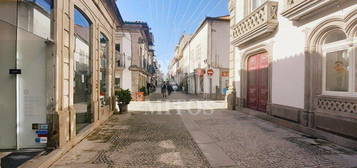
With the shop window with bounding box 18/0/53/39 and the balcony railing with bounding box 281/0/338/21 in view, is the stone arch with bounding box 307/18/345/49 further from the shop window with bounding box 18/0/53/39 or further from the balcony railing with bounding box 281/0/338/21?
the shop window with bounding box 18/0/53/39

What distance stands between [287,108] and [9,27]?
26.1 feet

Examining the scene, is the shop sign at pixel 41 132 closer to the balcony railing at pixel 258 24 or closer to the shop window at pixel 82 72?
the shop window at pixel 82 72

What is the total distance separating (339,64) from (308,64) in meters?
0.75

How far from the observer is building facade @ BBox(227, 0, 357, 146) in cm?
463

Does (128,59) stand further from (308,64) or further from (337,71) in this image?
(337,71)

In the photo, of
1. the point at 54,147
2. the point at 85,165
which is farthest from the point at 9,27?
the point at 85,165

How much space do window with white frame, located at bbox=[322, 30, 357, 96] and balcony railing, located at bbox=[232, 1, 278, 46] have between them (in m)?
2.19

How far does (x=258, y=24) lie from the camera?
7762 millimetres

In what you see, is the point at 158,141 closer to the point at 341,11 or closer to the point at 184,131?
the point at 184,131

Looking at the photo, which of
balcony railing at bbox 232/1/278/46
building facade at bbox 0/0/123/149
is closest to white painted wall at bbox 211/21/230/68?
balcony railing at bbox 232/1/278/46

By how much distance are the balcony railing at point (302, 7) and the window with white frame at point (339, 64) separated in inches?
31.6

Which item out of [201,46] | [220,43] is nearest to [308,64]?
[220,43]

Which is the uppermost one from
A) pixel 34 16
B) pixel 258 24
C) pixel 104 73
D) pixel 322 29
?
pixel 258 24

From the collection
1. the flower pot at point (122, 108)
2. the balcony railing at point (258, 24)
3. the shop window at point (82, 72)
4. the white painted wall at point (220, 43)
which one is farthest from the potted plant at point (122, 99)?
the white painted wall at point (220, 43)
